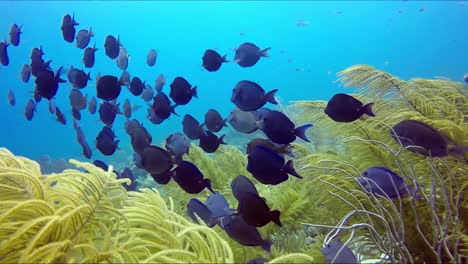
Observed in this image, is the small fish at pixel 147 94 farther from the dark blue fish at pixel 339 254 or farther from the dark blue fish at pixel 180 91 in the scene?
the dark blue fish at pixel 339 254

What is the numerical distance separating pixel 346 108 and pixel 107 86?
3.68 metres

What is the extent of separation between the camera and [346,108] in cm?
360

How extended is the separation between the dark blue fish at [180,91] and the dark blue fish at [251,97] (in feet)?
4.09

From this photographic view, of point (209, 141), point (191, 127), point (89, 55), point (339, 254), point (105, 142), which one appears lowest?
point (339, 254)

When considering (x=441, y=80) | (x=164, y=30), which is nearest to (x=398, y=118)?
(x=441, y=80)

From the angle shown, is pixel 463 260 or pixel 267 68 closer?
pixel 463 260

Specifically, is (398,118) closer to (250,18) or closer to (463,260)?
(463,260)

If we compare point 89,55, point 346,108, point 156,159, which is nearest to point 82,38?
point 89,55

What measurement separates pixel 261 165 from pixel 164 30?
167402 millimetres

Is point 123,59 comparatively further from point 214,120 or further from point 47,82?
point 214,120

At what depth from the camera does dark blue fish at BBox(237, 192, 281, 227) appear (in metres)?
2.66

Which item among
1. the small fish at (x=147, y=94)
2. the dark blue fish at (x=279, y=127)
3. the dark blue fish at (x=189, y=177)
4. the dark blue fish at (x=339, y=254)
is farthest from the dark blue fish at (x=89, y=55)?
the dark blue fish at (x=339, y=254)

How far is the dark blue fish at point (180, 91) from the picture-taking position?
5.26 metres

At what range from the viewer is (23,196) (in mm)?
2449
